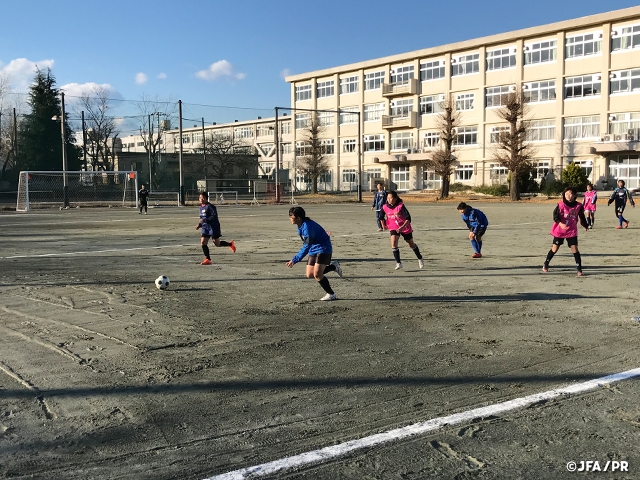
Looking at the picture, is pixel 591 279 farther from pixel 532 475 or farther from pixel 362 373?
pixel 532 475

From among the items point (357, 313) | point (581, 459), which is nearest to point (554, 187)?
point (357, 313)

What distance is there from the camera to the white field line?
12.7ft

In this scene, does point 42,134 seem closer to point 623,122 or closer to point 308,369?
point 623,122

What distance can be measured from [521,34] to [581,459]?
62.7 meters

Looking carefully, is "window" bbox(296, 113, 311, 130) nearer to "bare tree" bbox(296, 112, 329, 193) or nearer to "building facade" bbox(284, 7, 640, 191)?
"building facade" bbox(284, 7, 640, 191)

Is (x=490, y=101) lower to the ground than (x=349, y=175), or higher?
higher

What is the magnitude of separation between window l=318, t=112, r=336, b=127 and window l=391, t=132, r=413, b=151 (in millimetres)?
9525

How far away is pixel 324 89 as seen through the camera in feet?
265

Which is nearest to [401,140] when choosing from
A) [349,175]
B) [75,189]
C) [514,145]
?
[349,175]

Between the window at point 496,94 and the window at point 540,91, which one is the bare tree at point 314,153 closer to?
the window at point 496,94

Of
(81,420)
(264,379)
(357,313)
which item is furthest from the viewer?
(357,313)

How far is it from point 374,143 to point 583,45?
27.0m

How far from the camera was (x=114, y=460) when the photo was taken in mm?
4039

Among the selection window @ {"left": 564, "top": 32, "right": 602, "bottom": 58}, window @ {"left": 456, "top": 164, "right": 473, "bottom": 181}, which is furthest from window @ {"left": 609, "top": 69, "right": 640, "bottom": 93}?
window @ {"left": 456, "top": 164, "right": 473, "bottom": 181}
